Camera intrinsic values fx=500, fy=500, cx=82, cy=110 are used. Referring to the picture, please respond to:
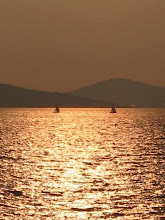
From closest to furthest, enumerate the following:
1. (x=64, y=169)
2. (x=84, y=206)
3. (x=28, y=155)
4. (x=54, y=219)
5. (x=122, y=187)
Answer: (x=54, y=219) < (x=84, y=206) < (x=122, y=187) < (x=64, y=169) < (x=28, y=155)

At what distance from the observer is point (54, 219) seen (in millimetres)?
36625

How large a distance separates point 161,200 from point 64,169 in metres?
21.8

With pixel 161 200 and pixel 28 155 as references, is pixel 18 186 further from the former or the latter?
pixel 28 155

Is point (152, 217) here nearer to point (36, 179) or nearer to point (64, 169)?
point (36, 179)

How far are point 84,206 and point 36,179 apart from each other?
14.1 m

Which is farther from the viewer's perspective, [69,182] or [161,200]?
[69,182]

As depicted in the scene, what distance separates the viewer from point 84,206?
40906 mm

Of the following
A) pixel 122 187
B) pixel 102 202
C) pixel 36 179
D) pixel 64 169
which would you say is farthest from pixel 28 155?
pixel 102 202

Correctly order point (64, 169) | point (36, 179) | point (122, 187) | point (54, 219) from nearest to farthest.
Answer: point (54, 219)
point (122, 187)
point (36, 179)
point (64, 169)

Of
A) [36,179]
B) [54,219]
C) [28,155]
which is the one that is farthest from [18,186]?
[28,155]

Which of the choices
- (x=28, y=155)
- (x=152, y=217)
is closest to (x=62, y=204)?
(x=152, y=217)

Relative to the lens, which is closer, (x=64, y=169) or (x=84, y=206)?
(x=84, y=206)

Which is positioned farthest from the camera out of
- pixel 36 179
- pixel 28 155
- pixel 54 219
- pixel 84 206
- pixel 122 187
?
pixel 28 155

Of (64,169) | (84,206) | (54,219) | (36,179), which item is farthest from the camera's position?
(64,169)
